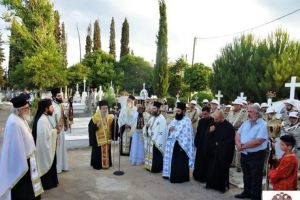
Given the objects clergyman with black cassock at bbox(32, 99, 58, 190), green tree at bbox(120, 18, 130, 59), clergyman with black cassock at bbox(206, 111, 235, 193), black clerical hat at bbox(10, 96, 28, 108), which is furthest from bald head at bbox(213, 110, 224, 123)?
green tree at bbox(120, 18, 130, 59)

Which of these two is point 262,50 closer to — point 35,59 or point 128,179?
point 128,179

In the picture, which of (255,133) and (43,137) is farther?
(43,137)

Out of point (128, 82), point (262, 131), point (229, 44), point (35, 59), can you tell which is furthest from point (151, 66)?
point (262, 131)

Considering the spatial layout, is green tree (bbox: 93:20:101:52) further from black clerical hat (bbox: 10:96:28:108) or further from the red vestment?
the red vestment

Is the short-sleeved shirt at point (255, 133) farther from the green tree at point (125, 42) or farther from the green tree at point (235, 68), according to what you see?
the green tree at point (125, 42)

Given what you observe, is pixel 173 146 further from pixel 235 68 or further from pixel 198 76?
pixel 198 76

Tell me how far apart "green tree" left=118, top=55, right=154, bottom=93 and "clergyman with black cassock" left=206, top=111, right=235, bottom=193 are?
103 feet

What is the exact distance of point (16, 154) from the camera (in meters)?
5.45

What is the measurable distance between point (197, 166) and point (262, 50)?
14.2 metres

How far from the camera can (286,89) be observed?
747 inches

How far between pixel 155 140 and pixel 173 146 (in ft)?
2.54

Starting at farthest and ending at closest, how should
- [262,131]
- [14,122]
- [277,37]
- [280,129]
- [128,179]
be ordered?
[277,37], [128,179], [280,129], [262,131], [14,122]

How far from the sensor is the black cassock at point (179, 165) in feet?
26.2

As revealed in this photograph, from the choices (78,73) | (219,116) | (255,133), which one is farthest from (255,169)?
(78,73)
